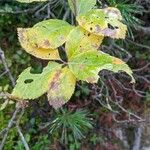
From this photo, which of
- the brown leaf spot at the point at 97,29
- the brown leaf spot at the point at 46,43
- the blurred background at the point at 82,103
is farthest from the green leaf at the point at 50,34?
the blurred background at the point at 82,103

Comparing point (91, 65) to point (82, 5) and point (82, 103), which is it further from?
point (82, 103)

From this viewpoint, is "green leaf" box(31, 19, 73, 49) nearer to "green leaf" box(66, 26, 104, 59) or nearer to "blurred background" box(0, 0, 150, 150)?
"green leaf" box(66, 26, 104, 59)

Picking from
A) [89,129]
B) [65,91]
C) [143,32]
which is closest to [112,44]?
[143,32]

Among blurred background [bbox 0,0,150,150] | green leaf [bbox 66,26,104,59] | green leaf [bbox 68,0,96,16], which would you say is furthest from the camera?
blurred background [bbox 0,0,150,150]

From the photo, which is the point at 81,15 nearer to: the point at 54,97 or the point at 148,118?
the point at 54,97

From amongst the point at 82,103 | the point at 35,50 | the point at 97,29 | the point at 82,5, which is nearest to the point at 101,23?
the point at 97,29

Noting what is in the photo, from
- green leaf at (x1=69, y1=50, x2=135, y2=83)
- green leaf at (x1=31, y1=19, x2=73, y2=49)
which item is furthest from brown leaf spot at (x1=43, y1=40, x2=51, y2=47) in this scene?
green leaf at (x1=69, y1=50, x2=135, y2=83)
